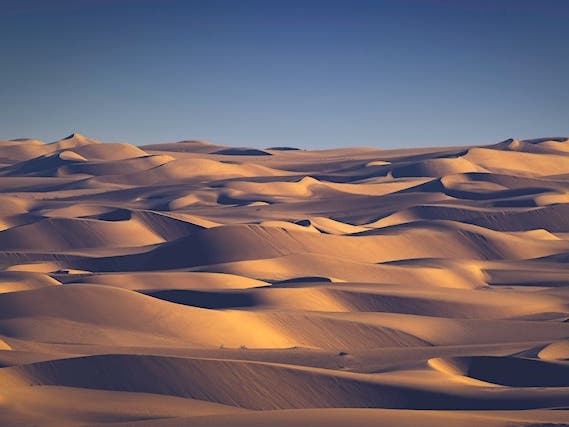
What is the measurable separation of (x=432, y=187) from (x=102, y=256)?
33.8 metres

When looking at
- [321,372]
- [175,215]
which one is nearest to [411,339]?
[321,372]

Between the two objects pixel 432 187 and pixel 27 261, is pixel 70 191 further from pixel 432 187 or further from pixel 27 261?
pixel 27 261

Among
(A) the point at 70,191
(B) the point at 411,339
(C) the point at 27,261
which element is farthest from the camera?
(A) the point at 70,191

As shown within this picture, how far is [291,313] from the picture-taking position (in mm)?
24656

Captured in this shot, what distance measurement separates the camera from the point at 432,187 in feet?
227

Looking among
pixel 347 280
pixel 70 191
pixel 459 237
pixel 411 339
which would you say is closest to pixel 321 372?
pixel 411 339

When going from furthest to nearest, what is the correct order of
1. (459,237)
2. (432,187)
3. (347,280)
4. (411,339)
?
1. (432,187)
2. (459,237)
3. (347,280)
4. (411,339)

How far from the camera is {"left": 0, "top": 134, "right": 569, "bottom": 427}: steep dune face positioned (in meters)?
14.7

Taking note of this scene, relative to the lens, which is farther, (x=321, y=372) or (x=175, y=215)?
Answer: (x=175, y=215)

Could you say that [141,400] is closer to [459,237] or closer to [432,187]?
[459,237]

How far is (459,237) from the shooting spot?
43.4 m

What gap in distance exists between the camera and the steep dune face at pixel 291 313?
14.7 m

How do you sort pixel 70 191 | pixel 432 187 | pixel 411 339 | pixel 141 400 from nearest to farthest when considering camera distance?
pixel 141 400 < pixel 411 339 < pixel 432 187 < pixel 70 191

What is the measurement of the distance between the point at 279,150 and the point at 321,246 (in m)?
107
